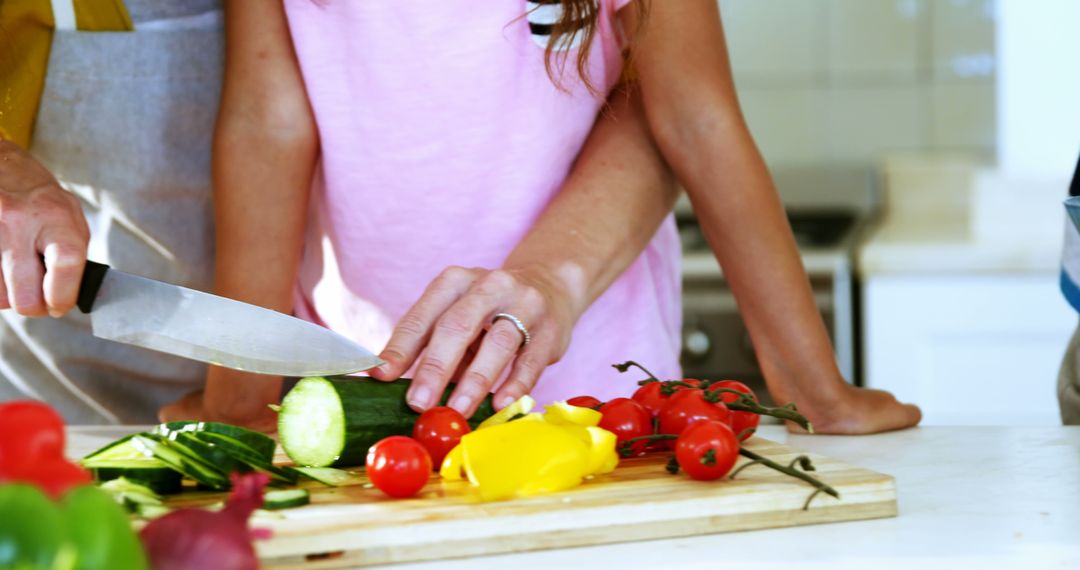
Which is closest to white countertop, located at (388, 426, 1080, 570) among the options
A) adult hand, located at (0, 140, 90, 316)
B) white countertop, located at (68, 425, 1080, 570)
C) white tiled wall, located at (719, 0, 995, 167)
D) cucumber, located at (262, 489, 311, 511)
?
white countertop, located at (68, 425, 1080, 570)

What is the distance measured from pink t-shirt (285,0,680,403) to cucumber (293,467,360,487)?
0.44 m

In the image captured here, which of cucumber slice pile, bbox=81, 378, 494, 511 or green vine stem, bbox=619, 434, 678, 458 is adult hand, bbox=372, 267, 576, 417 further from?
green vine stem, bbox=619, 434, 678, 458

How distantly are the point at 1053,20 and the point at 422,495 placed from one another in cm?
215

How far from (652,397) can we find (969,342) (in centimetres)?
164

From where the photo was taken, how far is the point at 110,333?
110 cm

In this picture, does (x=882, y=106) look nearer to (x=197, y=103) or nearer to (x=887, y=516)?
(x=197, y=103)

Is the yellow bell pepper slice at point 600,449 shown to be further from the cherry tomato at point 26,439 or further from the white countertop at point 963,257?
the white countertop at point 963,257

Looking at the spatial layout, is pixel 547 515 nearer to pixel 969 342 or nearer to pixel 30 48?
pixel 30 48

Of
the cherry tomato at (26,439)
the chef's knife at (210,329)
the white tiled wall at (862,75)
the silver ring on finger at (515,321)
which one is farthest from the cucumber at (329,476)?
the white tiled wall at (862,75)

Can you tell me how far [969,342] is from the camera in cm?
252

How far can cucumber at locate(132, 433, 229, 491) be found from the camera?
2.95 feet

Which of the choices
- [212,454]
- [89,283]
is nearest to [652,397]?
[212,454]

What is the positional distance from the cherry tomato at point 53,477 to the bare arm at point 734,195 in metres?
0.78

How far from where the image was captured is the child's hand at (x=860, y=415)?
3.97 feet
